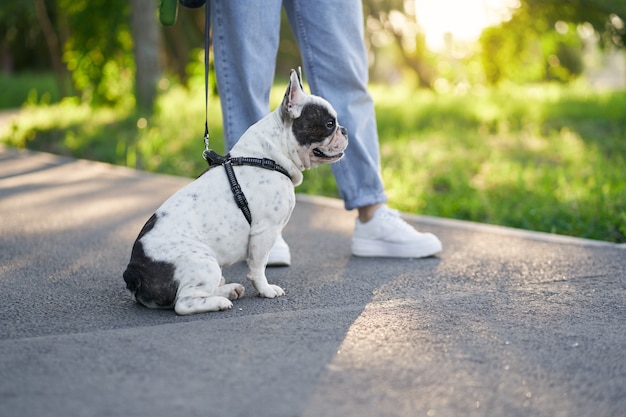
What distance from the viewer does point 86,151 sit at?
9.44 m

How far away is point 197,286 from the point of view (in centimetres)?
313

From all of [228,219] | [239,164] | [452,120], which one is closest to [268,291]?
[228,219]

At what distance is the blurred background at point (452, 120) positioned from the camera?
605 centimetres

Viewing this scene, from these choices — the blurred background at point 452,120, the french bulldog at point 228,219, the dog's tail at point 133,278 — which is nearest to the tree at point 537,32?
the blurred background at point 452,120

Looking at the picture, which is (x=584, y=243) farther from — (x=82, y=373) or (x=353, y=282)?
(x=82, y=373)

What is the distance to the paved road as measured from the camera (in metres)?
2.26

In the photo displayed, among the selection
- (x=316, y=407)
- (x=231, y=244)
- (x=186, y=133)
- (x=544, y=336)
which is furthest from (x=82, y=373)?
→ (x=186, y=133)

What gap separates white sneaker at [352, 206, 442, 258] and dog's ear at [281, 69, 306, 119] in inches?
43.1

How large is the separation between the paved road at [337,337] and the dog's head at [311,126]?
65 cm

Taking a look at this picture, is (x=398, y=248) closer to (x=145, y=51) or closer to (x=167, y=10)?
(x=167, y=10)

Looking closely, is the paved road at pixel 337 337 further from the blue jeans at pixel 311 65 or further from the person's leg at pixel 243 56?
the person's leg at pixel 243 56

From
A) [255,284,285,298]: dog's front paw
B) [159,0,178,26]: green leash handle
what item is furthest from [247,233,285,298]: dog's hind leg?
[159,0,178,26]: green leash handle

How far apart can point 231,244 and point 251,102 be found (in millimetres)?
933

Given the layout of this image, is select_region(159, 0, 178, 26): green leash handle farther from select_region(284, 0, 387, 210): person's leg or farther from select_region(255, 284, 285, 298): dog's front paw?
select_region(255, 284, 285, 298): dog's front paw
